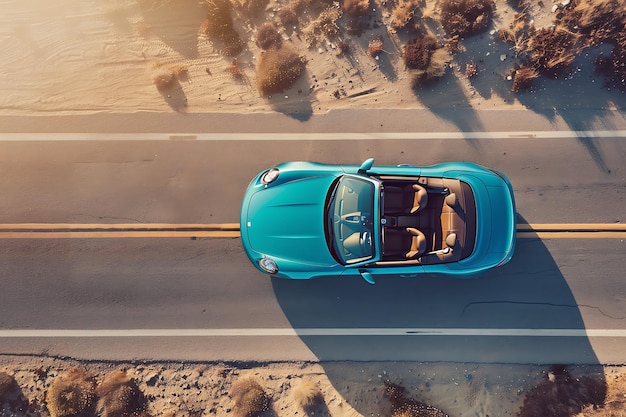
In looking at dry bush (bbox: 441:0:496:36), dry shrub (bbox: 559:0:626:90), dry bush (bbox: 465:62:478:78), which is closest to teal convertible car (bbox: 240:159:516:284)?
dry bush (bbox: 465:62:478:78)

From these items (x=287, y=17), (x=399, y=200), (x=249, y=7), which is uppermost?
(x=249, y=7)

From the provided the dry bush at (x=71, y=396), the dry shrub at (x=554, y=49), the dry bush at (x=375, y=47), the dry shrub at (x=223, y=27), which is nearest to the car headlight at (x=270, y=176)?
the dry shrub at (x=223, y=27)

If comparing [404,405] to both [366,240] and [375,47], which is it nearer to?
[366,240]

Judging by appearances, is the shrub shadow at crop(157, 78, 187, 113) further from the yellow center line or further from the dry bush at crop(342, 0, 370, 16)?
the dry bush at crop(342, 0, 370, 16)

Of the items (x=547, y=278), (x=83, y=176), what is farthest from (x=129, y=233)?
(x=547, y=278)

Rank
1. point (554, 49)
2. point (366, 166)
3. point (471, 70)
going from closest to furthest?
point (366, 166), point (554, 49), point (471, 70)

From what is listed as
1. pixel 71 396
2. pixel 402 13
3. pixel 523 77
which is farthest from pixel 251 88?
pixel 71 396

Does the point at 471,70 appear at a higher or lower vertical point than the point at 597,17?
lower
